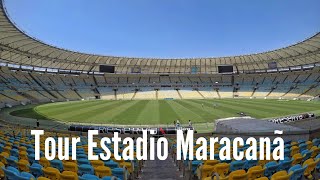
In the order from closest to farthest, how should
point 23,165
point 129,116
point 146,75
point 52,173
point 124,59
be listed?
point 52,173, point 23,165, point 129,116, point 124,59, point 146,75

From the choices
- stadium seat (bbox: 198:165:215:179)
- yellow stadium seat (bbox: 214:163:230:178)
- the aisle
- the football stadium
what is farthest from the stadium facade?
yellow stadium seat (bbox: 214:163:230:178)

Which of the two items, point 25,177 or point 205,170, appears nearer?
point 25,177

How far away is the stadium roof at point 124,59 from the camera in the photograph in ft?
188

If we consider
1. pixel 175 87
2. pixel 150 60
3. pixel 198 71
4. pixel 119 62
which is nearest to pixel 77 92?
pixel 119 62

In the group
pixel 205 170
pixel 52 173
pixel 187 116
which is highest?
pixel 187 116

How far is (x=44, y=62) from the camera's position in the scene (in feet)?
269

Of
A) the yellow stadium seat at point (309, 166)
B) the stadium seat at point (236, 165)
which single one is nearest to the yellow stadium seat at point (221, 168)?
the stadium seat at point (236, 165)

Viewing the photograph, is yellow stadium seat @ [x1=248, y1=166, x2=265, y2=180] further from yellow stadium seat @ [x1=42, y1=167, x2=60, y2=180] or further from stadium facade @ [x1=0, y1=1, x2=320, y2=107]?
stadium facade @ [x1=0, y1=1, x2=320, y2=107]

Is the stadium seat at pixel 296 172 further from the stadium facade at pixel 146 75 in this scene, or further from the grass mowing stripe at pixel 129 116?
the stadium facade at pixel 146 75

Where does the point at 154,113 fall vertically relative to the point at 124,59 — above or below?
below

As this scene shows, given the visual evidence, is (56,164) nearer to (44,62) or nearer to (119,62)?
(44,62)

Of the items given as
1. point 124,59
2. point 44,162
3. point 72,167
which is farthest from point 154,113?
point 124,59

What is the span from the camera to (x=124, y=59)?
94875 mm

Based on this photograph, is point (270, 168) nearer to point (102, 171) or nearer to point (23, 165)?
point (102, 171)
